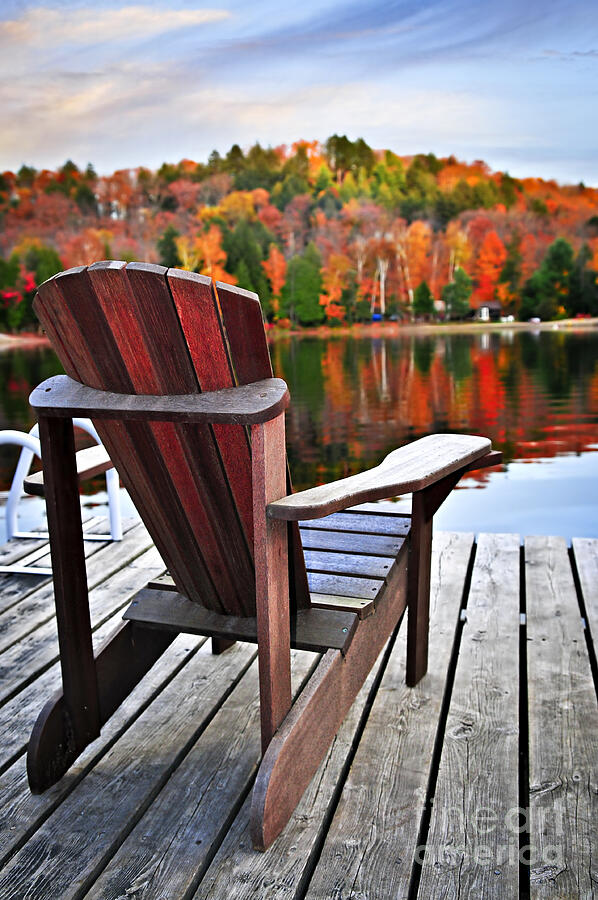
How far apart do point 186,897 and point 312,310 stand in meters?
24.0

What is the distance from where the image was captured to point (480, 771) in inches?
60.6

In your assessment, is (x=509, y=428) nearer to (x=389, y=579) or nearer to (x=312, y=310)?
(x=389, y=579)

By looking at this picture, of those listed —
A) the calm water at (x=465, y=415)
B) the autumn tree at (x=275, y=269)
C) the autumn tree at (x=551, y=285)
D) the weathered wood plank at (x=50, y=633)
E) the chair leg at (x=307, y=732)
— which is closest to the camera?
the chair leg at (x=307, y=732)

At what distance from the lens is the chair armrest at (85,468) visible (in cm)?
184

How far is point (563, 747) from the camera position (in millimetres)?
1607

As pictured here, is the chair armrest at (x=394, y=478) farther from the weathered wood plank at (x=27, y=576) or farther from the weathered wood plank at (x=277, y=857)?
the weathered wood plank at (x=27, y=576)

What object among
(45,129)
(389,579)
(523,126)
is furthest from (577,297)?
(389,579)

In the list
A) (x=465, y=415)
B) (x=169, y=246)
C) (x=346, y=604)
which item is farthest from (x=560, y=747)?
(x=169, y=246)

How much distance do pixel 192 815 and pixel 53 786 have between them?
276 millimetres

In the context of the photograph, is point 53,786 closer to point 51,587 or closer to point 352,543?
point 352,543

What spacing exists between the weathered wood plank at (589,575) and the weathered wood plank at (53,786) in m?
1.07

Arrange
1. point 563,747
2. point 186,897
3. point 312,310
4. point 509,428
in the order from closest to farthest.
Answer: point 186,897
point 563,747
point 509,428
point 312,310

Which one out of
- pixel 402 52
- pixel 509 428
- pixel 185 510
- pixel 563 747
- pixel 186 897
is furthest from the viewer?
pixel 402 52

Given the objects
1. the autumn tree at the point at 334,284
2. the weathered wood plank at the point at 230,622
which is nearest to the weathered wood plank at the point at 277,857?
the weathered wood plank at the point at 230,622
